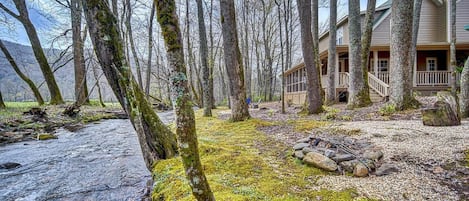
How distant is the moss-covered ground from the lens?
2203mm

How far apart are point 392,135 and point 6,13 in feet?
49.3

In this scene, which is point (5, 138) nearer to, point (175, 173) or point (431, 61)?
point (175, 173)

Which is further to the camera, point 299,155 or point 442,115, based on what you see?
point 442,115

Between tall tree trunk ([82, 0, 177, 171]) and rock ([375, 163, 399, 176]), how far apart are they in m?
2.57

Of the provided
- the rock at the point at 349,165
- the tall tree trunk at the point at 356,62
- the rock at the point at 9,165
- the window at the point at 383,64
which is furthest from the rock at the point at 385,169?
the window at the point at 383,64

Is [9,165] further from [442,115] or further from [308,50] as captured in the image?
[442,115]

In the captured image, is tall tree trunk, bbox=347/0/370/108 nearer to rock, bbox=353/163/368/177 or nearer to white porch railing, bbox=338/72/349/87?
white porch railing, bbox=338/72/349/87

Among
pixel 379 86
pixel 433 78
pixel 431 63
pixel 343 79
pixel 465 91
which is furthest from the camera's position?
pixel 431 63

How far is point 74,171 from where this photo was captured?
3.82 metres

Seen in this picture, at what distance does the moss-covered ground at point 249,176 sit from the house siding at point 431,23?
1543cm

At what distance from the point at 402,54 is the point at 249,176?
6200mm

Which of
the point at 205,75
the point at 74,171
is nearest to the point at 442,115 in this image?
the point at 74,171

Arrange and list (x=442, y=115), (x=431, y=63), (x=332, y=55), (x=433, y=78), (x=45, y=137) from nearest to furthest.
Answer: (x=442, y=115), (x=45, y=137), (x=332, y=55), (x=433, y=78), (x=431, y=63)

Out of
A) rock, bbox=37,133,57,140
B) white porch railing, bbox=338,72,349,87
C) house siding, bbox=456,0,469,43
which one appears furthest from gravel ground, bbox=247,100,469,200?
house siding, bbox=456,0,469,43
